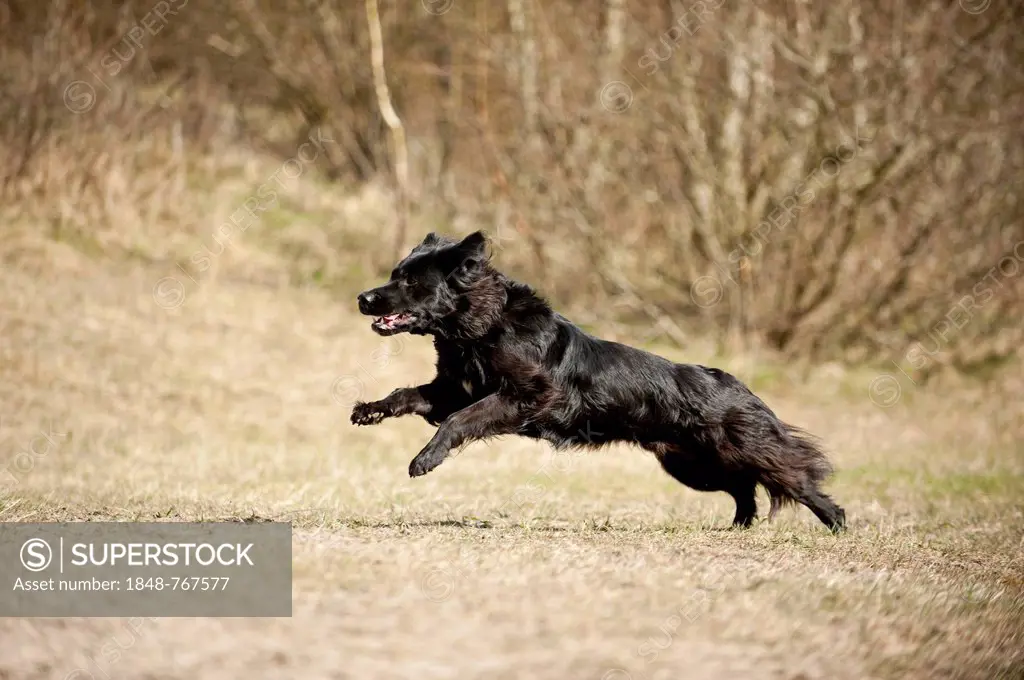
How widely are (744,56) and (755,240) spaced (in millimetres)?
2587

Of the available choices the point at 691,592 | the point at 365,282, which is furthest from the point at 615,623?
the point at 365,282

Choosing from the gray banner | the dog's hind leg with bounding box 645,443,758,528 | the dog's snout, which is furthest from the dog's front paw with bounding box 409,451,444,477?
the dog's hind leg with bounding box 645,443,758,528

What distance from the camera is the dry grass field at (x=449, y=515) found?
501 cm

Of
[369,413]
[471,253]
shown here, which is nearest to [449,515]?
[369,413]

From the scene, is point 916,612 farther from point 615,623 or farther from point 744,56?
point 744,56

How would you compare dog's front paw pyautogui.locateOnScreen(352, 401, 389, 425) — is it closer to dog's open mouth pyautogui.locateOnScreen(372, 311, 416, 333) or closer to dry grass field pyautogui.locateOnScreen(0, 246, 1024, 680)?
dog's open mouth pyautogui.locateOnScreen(372, 311, 416, 333)

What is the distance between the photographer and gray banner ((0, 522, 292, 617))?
17.7ft

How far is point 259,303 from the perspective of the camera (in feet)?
55.9

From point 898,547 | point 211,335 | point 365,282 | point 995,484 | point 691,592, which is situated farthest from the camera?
point 365,282

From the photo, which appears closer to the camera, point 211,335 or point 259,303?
point 211,335

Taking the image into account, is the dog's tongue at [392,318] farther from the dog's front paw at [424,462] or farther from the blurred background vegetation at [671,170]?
the blurred background vegetation at [671,170]

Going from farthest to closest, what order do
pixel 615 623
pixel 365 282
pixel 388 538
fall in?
pixel 365 282, pixel 388 538, pixel 615 623

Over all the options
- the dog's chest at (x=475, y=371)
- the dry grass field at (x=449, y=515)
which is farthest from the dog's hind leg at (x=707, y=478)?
the dog's chest at (x=475, y=371)

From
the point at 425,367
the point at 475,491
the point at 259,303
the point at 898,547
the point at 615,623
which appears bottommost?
the point at 615,623
